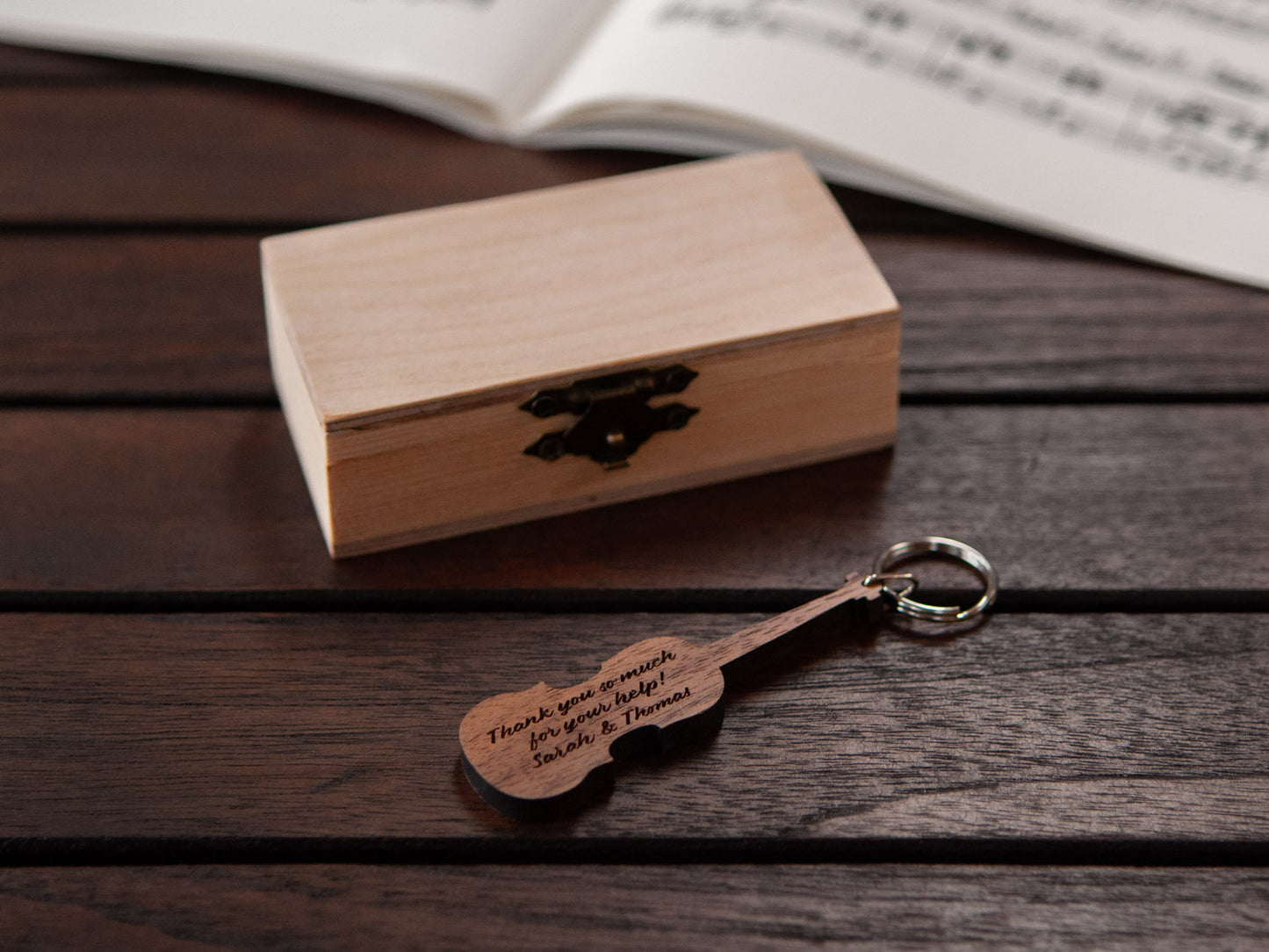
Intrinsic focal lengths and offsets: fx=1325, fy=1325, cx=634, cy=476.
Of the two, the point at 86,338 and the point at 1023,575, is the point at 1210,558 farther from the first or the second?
the point at 86,338

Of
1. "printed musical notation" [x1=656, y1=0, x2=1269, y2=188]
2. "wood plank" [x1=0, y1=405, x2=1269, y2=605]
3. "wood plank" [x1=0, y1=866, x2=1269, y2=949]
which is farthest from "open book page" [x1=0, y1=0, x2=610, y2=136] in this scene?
"wood plank" [x1=0, y1=866, x2=1269, y2=949]

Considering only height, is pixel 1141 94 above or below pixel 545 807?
above

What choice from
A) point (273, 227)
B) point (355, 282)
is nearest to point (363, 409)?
point (355, 282)

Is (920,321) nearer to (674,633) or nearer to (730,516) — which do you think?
(730,516)

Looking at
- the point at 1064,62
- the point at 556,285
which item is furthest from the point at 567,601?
the point at 1064,62

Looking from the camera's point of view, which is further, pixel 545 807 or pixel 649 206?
pixel 649 206

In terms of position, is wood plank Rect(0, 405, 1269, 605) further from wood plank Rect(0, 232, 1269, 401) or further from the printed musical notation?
the printed musical notation
